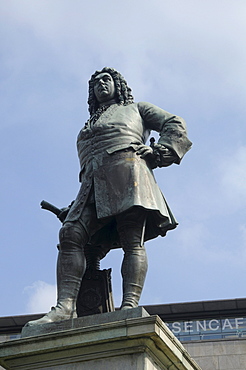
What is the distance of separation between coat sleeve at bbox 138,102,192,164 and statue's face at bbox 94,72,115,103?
1.54ft

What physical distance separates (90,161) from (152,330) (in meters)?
2.71

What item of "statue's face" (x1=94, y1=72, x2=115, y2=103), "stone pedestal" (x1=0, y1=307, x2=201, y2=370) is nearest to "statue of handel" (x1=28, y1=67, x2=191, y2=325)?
"statue's face" (x1=94, y1=72, x2=115, y2=103)

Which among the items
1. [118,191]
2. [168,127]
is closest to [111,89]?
[168,127]

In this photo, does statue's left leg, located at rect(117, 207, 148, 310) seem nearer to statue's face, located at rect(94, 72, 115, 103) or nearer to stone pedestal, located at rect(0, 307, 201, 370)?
stone pedestal, located at rect(0, 307, 201, 370)

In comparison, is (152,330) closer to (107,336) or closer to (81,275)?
(107,336)

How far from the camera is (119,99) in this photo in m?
10.3

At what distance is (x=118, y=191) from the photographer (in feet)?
30.6

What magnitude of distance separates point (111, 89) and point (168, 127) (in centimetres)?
106

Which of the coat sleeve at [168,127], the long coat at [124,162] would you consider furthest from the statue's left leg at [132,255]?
the coat sleeve at [168,127]

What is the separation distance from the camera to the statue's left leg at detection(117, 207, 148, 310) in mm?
8828

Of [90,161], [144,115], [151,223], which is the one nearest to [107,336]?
[151,223]


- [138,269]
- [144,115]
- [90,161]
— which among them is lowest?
[138,269]

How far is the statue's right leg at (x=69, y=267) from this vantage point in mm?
8836

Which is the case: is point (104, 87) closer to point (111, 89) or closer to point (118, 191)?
point (111, 89)
